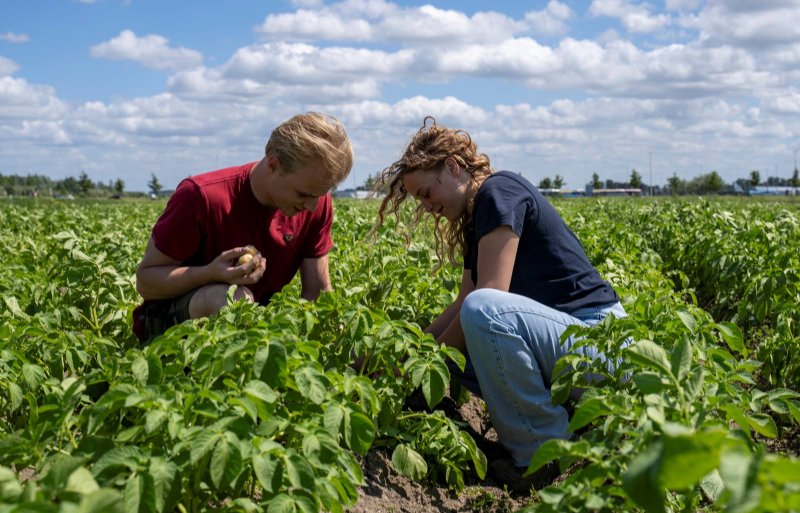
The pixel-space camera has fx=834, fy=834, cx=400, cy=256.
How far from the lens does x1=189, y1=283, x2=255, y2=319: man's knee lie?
351cm

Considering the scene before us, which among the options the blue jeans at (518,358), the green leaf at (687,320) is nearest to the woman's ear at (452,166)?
the blue jeans at (518,358)

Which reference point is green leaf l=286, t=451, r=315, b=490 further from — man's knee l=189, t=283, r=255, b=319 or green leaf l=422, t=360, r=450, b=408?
man's knee l=189, t=283, r=255, b=319

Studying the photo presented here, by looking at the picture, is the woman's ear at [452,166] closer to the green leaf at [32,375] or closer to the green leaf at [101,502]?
Result: the green leaf at [32,375]

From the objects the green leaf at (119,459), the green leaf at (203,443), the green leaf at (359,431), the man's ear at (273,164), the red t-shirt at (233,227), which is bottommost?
the green leaf at (359,431)

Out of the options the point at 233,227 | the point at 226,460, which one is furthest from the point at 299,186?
the point at 226,460

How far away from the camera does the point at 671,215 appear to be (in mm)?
10523

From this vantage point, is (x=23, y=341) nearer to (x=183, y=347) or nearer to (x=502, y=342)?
(x=183, y=347)

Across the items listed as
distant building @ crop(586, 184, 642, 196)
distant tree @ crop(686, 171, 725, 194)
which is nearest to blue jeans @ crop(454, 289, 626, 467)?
distant building @ crop(586, 184, 642, 196)

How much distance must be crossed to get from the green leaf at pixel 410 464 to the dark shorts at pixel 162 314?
1325 millimetres

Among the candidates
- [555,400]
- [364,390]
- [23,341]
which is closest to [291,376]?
[364,390]

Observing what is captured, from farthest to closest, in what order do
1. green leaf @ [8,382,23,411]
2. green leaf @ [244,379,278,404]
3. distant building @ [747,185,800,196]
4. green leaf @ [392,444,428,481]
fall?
1. distant building @ [747,185,800,196]
2. green leaf @ [392,444,428,481]
3. green leaf @ [8,382,23,411]
4. green leaf @ [244,379,278,404]

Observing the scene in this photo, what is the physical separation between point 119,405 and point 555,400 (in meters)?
1.48

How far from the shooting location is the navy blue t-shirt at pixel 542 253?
3.24 meters

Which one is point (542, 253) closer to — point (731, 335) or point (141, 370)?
point (731, 335)
